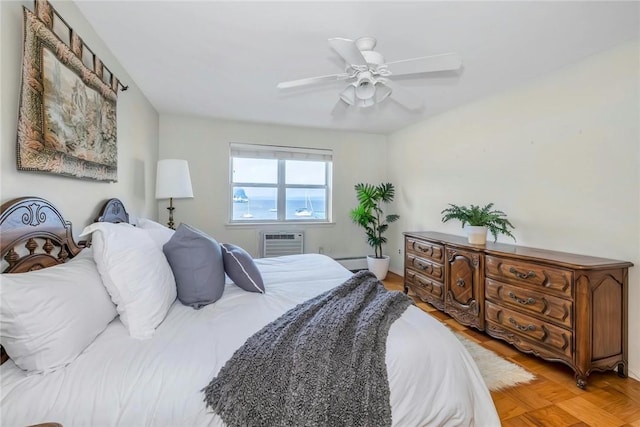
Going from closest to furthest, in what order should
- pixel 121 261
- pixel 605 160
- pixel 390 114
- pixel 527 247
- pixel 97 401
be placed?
pixel 97 401 < pixel 121 261 < pixel 605 160 < pixel 527 247 < pixel 390 114

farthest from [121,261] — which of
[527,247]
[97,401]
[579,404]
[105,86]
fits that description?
[527,247]

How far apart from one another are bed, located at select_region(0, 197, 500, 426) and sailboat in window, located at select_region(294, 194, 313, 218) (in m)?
2.96

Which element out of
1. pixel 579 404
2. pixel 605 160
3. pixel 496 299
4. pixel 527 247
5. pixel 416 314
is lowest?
pixel 579 404

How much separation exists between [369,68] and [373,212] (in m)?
3.13

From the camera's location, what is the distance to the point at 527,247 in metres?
2.59

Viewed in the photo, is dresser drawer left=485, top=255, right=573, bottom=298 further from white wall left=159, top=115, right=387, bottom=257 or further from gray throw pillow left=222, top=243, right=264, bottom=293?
white wall left=159, top=115, right=387, bottom=257

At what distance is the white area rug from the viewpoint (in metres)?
1.89

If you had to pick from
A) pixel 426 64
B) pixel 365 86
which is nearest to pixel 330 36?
pixel 365 86

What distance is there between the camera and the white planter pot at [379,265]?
4.26 meters

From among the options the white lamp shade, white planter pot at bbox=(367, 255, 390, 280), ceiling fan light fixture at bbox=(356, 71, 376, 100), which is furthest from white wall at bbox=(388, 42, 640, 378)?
the white lamp shade

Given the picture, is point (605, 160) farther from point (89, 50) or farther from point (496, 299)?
point (89, 50)

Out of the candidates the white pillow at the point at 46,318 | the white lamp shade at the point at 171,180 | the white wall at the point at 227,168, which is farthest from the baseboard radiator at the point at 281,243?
the white pillow at the point at 46,318

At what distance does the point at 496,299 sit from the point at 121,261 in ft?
8.68

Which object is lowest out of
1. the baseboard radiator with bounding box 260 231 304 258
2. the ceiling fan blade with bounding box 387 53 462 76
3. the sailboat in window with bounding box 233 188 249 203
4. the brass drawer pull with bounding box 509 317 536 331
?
the brass drawer pull with bounding box 509 317 536 331
